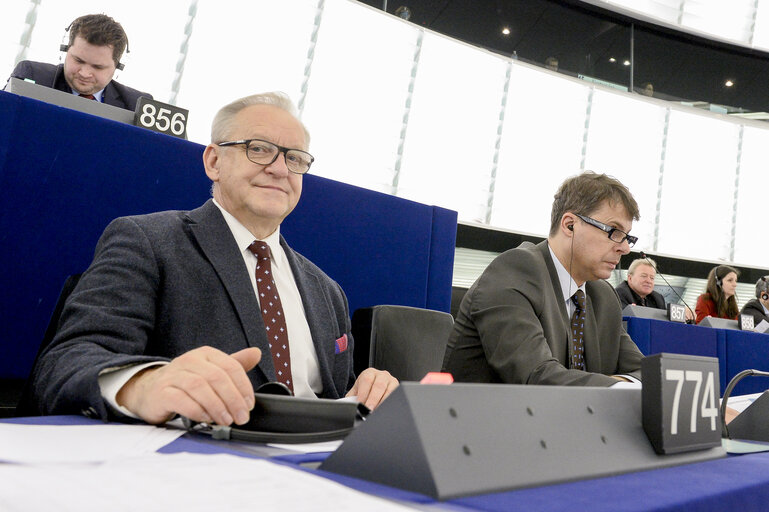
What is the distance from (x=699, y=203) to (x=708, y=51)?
7.62 ft

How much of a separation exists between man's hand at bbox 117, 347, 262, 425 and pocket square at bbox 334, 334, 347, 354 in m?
0.73

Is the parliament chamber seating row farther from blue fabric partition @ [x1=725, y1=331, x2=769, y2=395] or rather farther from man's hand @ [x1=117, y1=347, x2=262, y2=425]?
blue fabric partition @ [x1=725, y1=331, x2=769, y2=395]

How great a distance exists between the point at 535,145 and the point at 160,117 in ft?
21.6

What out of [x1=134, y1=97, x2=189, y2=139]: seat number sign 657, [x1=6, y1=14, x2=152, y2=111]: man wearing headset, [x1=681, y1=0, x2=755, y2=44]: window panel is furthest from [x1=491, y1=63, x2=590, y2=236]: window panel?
[x1=134, y1=97, x2=189, y2=139]: seat number sign 657

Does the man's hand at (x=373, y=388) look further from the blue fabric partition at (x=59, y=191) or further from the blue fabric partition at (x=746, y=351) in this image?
the blue fabric partition at (x=746, y=351)

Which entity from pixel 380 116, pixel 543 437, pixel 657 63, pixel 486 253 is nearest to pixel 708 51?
pixel 657 63

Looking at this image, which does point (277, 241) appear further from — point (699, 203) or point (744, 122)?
point (744, 122)

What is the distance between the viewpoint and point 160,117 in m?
1.99

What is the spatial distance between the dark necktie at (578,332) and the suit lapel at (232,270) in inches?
42.5

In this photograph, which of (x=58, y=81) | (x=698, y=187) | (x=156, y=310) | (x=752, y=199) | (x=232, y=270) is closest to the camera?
(x=156, y=310)

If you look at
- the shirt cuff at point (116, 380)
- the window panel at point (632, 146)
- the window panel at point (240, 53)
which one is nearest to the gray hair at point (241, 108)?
the shirt cuff at point (116, 380)

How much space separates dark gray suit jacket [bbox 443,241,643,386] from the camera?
1.68m

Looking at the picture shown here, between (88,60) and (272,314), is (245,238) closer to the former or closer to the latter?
(272,314)

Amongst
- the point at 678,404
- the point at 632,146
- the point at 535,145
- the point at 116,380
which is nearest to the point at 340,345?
the point at 116,380
